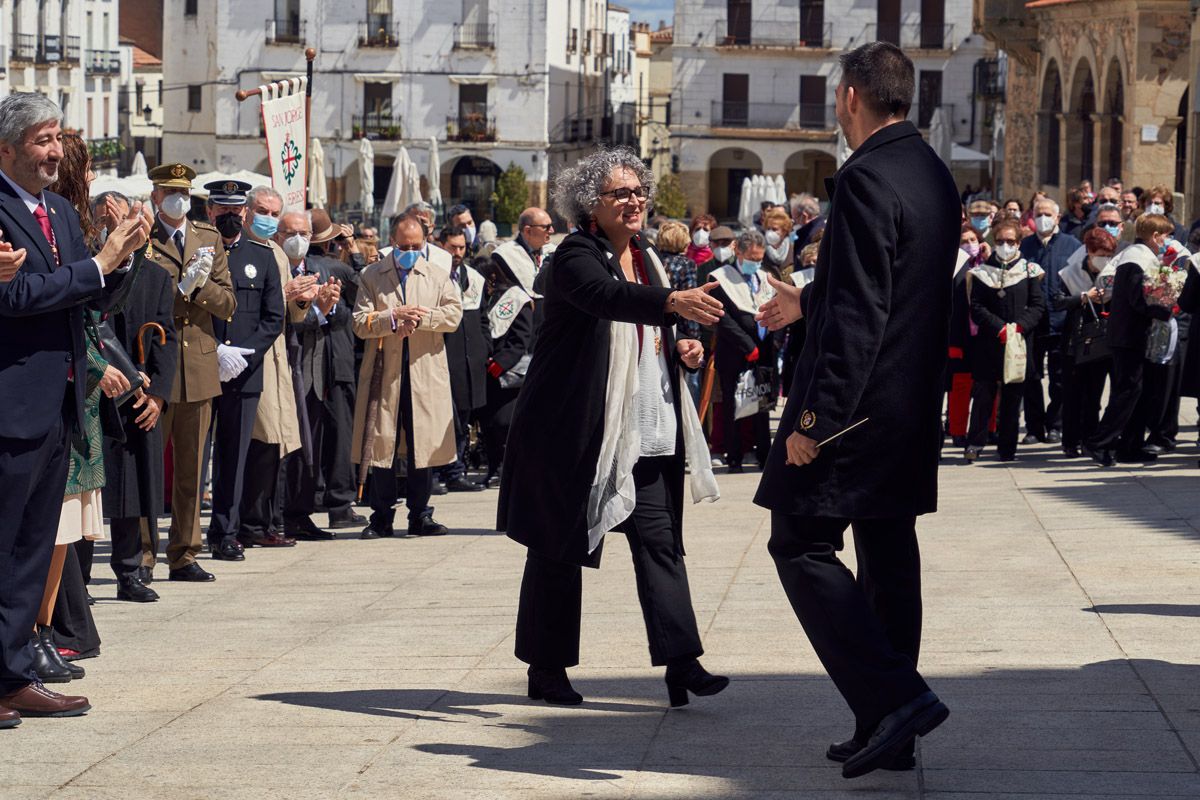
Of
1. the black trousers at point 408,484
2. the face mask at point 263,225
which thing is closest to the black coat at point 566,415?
the face mask at point 263,225

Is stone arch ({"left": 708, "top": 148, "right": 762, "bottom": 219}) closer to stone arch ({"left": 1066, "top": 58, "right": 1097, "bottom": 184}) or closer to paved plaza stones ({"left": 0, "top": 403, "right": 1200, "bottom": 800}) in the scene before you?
stone arch ({"left": 1066, "top": 58, "right": 1097, "bottom": 184})

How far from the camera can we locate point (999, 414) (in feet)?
48.5

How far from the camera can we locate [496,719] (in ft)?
20.8

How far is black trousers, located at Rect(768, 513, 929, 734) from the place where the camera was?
5.38 m

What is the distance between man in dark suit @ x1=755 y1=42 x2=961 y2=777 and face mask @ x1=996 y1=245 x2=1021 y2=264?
928 centimetres

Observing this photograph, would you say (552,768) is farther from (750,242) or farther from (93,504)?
(750,242)

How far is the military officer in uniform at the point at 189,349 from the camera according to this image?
31.8 ft

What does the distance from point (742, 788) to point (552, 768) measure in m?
0.60

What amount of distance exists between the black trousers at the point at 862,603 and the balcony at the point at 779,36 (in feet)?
213

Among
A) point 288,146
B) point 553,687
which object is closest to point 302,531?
point 288,146

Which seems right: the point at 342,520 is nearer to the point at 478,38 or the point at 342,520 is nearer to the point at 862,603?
the point at 862,603

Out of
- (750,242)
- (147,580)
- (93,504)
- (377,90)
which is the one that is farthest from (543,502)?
(377,90)

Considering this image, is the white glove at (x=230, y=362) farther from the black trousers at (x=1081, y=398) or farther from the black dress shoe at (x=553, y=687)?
the black trousers at (x=1081, y=398)

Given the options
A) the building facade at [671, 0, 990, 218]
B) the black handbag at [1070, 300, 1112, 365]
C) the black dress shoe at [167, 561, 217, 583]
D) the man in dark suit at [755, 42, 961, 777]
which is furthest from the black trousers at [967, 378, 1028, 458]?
the building facade at [671, 0, 990, 218]
